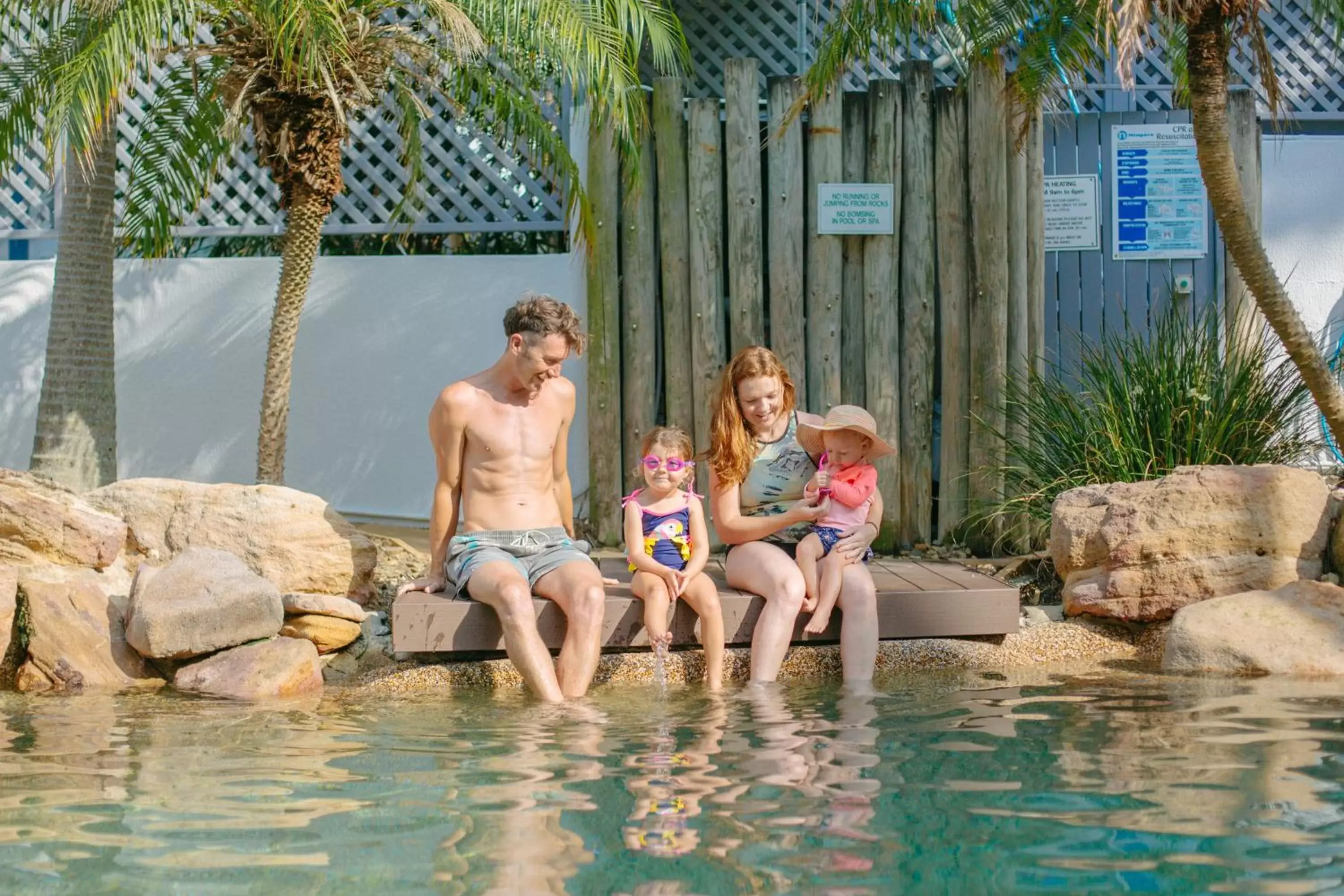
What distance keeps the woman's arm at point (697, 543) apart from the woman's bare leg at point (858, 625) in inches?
19.4

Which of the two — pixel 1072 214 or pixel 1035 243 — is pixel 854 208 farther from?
pixel 1072 214

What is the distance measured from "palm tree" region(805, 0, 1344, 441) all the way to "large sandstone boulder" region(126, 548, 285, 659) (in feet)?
12.0

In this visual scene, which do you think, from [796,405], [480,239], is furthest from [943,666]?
[480,239]

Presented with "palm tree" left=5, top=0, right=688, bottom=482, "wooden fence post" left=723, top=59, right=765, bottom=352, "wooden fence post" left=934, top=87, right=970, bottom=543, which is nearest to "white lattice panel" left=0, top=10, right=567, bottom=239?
"palm tree" left=5, top=0, right=688, bottom=482

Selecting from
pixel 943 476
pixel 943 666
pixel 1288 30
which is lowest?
pixel 943 666

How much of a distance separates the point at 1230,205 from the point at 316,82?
413 centimetres

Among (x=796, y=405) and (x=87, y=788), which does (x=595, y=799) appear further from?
(x=796, y=405)

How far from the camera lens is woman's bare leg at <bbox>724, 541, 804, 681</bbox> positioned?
16.3 ft

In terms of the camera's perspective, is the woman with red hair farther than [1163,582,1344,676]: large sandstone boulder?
Yes

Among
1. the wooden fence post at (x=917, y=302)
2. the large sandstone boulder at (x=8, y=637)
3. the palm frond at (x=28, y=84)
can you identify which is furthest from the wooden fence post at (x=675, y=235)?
the large sandstone boulder at (x=8, y=637)

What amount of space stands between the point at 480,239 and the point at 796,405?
2.84 metres

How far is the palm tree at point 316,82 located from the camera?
6438 mm

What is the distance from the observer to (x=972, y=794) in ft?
11.0

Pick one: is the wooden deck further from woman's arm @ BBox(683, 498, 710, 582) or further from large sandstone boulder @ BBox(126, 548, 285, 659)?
large sandstone boulder @ BBox(126, 548, 285, 659)
